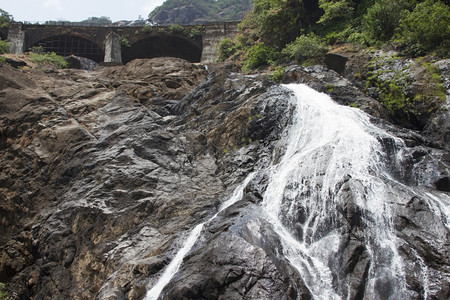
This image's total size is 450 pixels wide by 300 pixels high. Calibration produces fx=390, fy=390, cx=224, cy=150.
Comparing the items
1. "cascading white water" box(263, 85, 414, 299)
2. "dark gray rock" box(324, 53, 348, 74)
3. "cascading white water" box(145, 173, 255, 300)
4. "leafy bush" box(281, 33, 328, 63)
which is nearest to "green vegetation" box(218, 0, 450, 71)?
"leafy bush" box(281, 33, 328, 63)

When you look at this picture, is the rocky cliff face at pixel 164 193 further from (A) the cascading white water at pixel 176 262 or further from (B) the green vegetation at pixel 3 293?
(B) the green vegetation at pixel 3 293

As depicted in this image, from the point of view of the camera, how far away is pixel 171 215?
12.2 metres

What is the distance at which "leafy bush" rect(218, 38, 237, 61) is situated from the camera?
1206 inches

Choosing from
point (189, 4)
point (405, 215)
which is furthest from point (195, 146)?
point (189, 4)

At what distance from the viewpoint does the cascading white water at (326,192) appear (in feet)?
27.5

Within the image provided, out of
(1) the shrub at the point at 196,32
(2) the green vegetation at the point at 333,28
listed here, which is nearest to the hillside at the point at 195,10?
(1) the shrub at the point at 196,32

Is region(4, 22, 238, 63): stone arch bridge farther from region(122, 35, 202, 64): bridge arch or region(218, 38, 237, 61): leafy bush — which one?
region(218, 38, 237, 61): leafy bush

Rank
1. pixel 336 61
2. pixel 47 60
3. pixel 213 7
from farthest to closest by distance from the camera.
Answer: pixel 213 7 < pixel 47 60 < pixel 336 61

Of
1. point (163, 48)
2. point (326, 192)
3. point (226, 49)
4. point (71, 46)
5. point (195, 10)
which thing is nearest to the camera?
point (326, 192)

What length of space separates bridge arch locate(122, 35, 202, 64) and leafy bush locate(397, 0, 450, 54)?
825 inches

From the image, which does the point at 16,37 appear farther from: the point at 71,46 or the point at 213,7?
the point at 213,7

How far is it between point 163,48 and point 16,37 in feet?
42.1

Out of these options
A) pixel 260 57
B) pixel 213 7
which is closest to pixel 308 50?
pixel 260 57

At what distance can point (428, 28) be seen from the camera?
56.3ft
